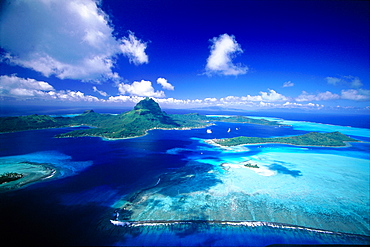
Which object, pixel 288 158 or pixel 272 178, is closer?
pixel 272 178

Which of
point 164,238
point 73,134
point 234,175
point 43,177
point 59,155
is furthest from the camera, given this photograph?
point 73,134

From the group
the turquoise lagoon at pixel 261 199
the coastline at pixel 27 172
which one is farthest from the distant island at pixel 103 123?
the turquoise lagoon at pixel 261 199

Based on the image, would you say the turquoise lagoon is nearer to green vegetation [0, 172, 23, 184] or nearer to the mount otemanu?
green vegetation [0, 172, 23, 184]

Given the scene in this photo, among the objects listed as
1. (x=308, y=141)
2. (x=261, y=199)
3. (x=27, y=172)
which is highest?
(x=27, y=172)

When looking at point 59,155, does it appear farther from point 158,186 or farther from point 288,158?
point 288,158

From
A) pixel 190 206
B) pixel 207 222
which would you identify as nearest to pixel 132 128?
pixel 190 206

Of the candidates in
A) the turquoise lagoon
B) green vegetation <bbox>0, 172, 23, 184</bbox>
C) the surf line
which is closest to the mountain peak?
green vegetation <bbox>0, 172, 23, 184</bbox>

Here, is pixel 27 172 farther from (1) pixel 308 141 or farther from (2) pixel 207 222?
(1) pixel 308 141

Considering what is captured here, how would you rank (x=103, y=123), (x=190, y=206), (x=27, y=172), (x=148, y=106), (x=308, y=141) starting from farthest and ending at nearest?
(x=148, y=106)
(x=103, y=123)
(x=308, y=141)
(x=27, y=172)
(x=190, y=206)

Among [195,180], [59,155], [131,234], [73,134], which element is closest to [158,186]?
[195,180]
